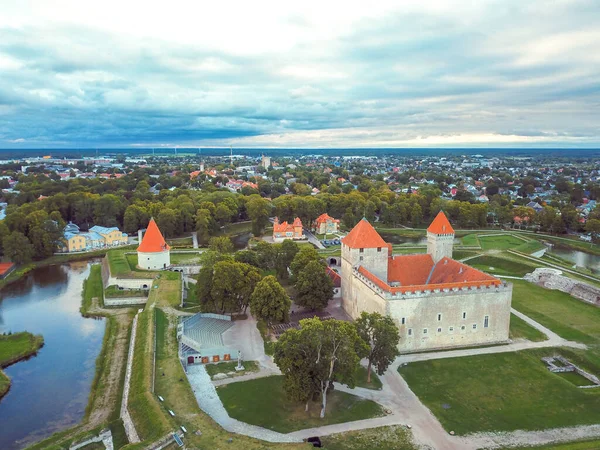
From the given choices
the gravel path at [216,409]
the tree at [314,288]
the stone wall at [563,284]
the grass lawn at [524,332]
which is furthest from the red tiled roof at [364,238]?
the stone wall at [563,284]

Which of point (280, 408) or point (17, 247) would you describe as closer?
point (280, 408)

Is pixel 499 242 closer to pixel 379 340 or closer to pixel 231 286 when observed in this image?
pixel 231 286

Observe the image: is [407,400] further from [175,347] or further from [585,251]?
[585,251]

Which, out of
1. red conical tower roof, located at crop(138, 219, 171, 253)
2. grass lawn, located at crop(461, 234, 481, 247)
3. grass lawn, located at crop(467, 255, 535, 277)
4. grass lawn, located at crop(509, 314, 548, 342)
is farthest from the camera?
grass lawn, located at crop(461, 234, 481, 247)

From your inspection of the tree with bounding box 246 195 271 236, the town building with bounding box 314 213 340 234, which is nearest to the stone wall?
the town building with bounding box 314 213 340 234

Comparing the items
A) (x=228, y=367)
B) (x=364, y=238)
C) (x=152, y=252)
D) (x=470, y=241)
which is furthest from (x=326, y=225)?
(x=228, y=367)

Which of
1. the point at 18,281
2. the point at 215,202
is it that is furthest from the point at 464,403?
the point at 215,202

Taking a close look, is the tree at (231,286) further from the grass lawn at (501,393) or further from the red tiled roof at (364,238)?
the grass lawn at (501,393)

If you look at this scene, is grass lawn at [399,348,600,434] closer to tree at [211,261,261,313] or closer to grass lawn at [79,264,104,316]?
tree at [211,261,261,313]
